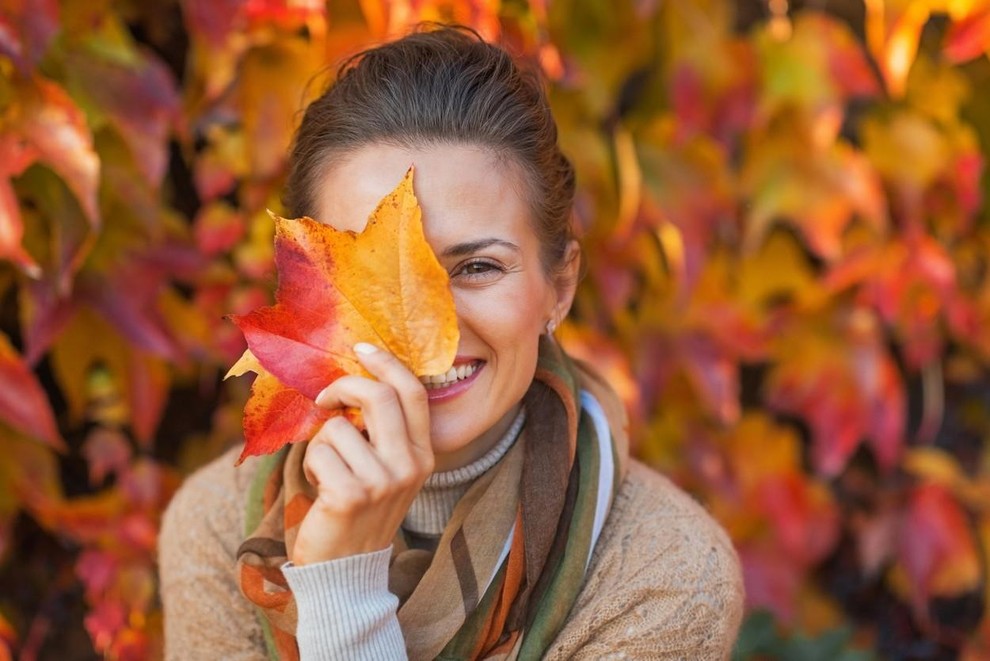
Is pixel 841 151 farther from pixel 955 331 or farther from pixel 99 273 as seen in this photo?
pixel 99 273

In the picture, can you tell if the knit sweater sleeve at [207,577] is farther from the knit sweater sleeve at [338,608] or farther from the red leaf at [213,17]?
the red leaf at [213,17]

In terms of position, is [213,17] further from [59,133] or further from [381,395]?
[381,395]

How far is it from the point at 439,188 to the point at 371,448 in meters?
0.29

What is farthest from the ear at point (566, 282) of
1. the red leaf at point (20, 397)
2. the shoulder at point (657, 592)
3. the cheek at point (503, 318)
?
the red leaf at point (20, 397)

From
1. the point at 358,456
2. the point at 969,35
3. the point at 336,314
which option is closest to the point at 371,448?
the point at 358,456

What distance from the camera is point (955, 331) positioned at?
2.10m

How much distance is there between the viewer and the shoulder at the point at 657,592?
1241 millimetres

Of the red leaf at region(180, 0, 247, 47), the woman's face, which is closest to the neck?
the woman's face

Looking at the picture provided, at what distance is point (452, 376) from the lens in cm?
117

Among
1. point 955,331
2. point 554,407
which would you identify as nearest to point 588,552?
point 554,407

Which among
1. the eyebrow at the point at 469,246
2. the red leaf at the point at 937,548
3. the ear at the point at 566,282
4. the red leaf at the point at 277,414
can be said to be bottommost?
the red leaf at the point at 937,548

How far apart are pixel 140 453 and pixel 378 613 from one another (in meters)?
0.94

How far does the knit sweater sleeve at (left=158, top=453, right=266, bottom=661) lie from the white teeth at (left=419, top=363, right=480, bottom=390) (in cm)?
39

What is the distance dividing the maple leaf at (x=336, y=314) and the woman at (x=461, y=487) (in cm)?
3
